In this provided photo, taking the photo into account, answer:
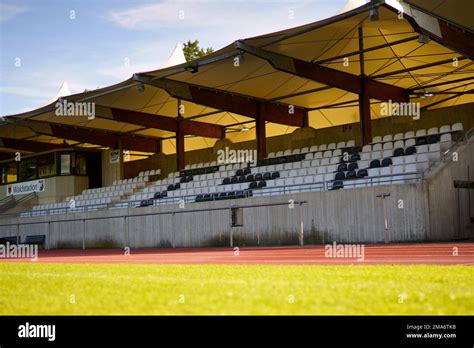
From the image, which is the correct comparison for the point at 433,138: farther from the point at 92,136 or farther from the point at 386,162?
Result: the point at 92,136

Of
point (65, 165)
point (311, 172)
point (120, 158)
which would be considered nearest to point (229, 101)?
point (311, 172)

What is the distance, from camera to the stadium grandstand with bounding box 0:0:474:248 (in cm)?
1939

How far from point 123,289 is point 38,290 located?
1131mm

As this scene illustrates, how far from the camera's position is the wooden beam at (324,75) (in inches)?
962

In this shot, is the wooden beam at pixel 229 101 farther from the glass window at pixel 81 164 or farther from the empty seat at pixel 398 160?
the glass window at pixel 81 164

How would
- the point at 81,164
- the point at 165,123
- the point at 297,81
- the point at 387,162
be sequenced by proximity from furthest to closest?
the point at 81,164 → the point at 165,123 → the point at 297,81 → the point at 387,162

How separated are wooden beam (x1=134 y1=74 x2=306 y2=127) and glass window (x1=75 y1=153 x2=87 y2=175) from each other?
14821 mm

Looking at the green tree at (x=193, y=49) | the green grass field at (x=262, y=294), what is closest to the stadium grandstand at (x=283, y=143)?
the green grass field at (x=262, y=294)

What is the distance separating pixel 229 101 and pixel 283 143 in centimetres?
618

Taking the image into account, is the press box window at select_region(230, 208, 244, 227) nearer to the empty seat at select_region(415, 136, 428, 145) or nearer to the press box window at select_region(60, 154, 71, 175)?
the empty seat at select_region(415, 136, 428, 145)

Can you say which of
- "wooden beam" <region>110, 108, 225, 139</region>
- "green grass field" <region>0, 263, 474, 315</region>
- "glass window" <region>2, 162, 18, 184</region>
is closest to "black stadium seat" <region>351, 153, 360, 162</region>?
"wooden beam" <region>110, 108, 225, 139</region>

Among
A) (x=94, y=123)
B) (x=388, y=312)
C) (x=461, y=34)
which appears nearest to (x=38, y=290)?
(x=388, y=312)

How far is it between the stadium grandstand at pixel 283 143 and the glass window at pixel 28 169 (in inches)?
7.7

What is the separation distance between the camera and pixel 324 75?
26.5 meters
